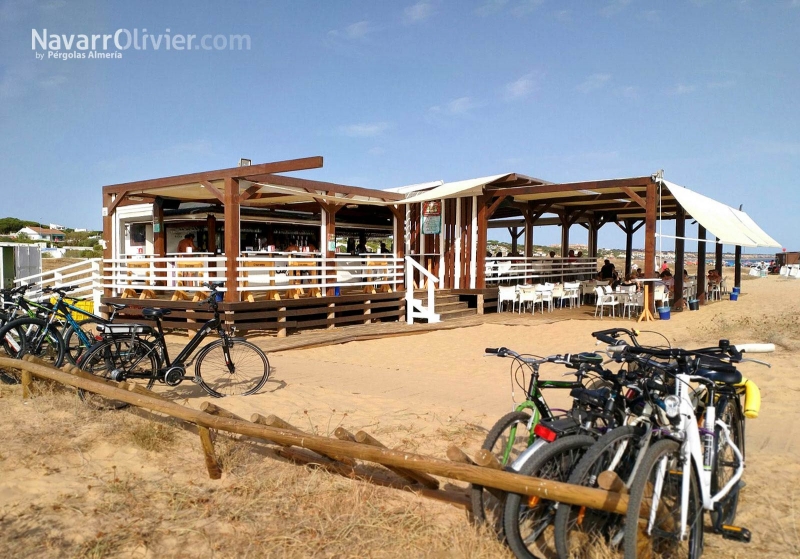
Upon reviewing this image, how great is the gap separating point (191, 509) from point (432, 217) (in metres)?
11.5

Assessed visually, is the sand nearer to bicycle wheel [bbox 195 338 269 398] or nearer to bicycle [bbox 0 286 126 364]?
bicycle wheel [bbox 195 338 269 398]

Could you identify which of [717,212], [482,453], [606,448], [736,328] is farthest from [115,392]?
[717,212]

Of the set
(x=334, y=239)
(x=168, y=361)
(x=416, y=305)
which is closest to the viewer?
(x=168, y=361)

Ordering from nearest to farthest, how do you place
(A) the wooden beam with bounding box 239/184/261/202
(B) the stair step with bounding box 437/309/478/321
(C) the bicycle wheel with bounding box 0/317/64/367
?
(C) the bicycle wheel with bounding box 0/317/64/367
(A) the wooden beam with bounding box 239/184/261/202
(B) the stair step with bounding box 437/309/478/321

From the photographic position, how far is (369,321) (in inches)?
494

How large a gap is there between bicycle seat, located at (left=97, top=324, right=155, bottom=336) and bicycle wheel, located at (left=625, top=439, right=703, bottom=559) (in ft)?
15.6

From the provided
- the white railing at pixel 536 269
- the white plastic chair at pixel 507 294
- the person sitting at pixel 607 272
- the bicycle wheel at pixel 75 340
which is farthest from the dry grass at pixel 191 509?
the person sitting at pixel 607 272

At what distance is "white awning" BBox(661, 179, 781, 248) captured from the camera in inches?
475

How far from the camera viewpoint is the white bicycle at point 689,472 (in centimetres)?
246

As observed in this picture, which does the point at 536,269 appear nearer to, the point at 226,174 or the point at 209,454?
the point at 226,174

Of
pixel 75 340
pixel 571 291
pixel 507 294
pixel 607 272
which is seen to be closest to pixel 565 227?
pixel 607 272

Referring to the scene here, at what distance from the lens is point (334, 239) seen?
12508mm

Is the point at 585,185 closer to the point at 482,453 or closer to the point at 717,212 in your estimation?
the point at 717,212

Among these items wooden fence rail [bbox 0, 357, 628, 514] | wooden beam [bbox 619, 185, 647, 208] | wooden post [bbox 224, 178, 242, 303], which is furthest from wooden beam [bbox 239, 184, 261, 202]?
wooden beam [bbox 619, 185, 647, 208]
